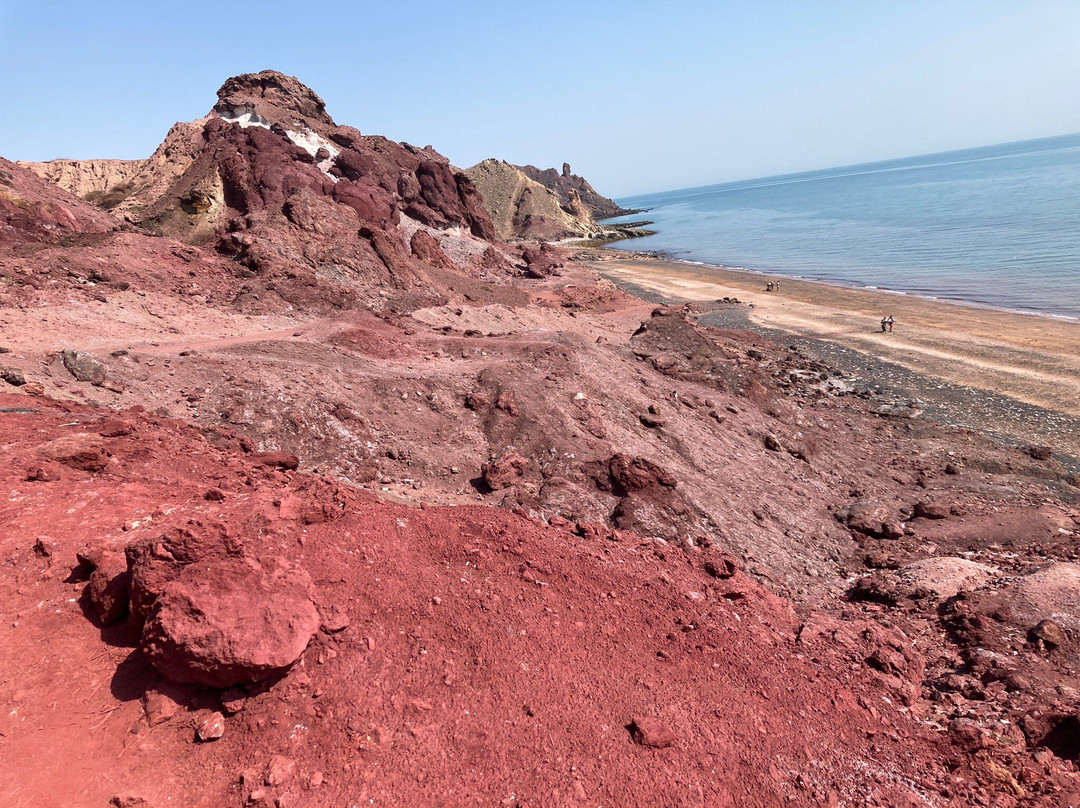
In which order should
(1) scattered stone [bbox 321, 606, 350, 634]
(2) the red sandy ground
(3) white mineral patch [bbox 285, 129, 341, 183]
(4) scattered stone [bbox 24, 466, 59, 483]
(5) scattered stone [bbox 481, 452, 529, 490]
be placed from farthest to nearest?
(3) white mineral patch [bbox 285, 129, 341, 183] < (5) scattered stone [bbox 481, 452, 529, 490] < (4) scattered stone [bbox 24, 466, 59, 483] < (1) scattered stone [bbox 321, 606, 350, 634] < (2) the red sandy ground

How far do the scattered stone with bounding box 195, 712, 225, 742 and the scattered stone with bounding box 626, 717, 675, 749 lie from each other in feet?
11.2

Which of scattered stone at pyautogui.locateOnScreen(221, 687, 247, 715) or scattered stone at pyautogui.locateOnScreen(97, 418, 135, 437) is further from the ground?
scattered stone at pyautogui.locateOnScreen(97, 418, 135, 437)

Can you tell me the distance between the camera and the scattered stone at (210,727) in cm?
399

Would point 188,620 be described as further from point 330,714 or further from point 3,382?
point 3,382

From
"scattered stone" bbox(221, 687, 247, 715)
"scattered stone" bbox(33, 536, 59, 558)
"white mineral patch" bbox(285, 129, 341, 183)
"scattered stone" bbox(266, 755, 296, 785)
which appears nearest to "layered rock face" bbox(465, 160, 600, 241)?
"white mineral patch" bbox(285, 129, 341, 183)

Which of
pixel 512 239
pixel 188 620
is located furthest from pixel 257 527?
pixel 512 239

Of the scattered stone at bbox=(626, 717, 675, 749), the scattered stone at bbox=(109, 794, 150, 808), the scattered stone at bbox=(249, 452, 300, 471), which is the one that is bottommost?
the scattered stone at bbox=(626, 717, 675, 749)

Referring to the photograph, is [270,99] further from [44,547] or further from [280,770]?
[280,770]

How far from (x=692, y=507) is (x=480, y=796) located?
23.4ft

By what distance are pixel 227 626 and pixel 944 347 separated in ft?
104

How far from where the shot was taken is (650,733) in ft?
15.8

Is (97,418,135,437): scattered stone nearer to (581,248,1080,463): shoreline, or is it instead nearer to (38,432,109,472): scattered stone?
(38,432,109,472): scattered stone

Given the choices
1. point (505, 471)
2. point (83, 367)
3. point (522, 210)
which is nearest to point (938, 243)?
point (522, 210)

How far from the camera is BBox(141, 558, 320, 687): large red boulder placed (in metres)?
4.07
